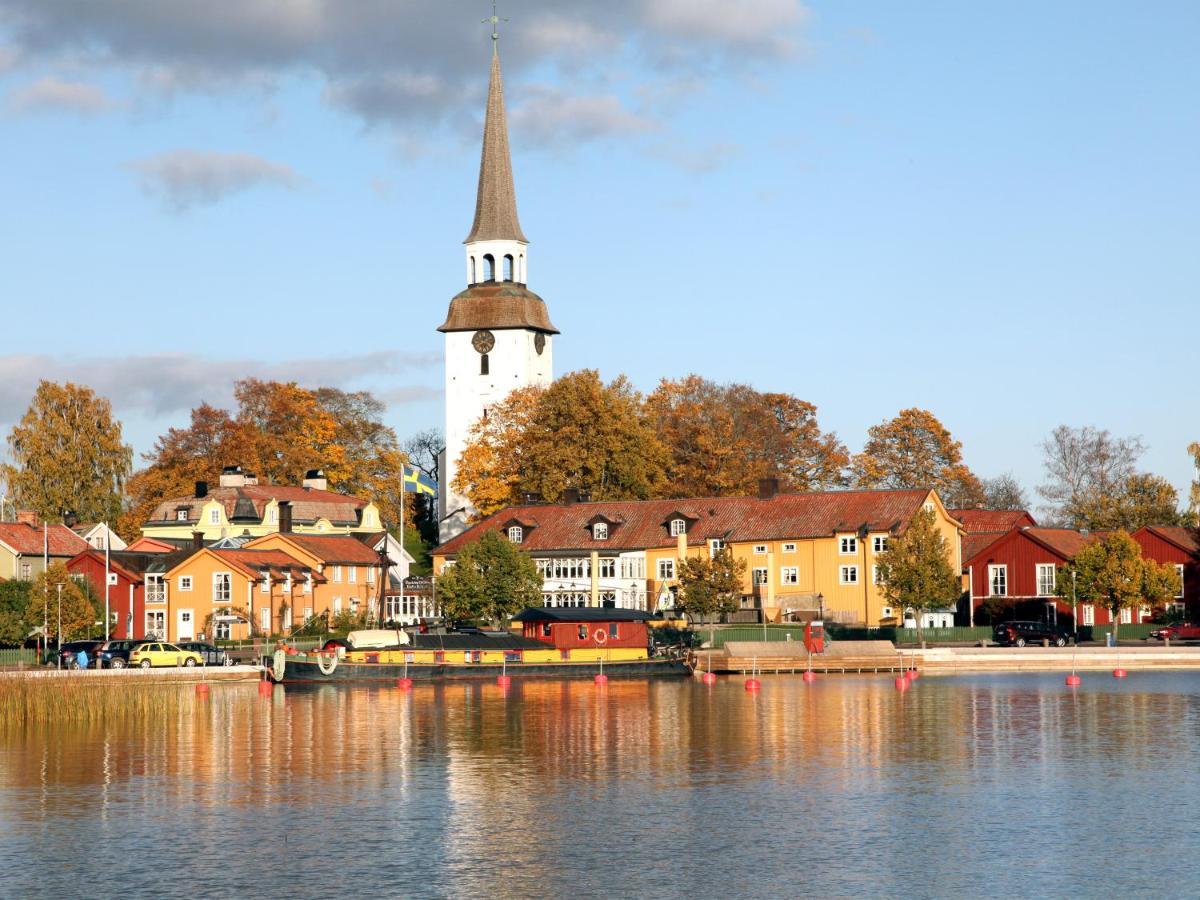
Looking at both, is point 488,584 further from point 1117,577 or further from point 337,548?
point 1117,577

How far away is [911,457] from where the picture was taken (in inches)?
5477

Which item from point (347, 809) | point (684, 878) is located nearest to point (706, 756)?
point (347, 809)

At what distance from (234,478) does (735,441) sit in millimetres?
39442

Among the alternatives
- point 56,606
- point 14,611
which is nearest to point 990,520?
point 56,606

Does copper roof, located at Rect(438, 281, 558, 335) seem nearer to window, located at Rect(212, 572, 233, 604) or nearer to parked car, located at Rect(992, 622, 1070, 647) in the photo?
window, located at Rect(212, 572, 233, 604)

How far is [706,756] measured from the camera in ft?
166

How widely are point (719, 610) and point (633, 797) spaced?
59133mm

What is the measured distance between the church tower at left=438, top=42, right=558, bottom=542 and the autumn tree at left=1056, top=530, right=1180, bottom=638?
179 feet

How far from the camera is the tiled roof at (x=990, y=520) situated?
411 ft

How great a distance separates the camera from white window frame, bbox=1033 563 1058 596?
358ft

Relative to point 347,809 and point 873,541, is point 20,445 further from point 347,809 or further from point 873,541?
point 347,809

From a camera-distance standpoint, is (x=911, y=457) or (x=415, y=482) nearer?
(x=415, y=482)

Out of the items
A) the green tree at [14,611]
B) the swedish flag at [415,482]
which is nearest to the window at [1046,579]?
the swedish flag at [415,482]

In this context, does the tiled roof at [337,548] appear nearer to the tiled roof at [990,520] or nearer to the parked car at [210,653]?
the parked car at [210,653]
